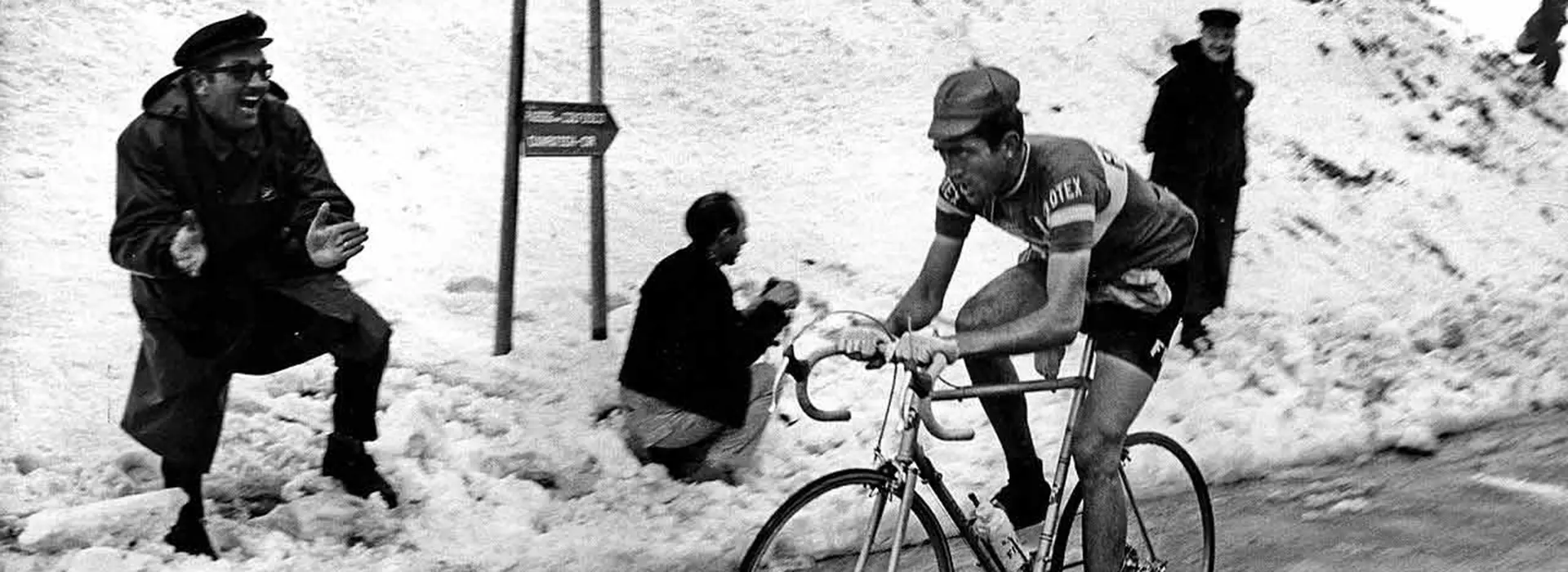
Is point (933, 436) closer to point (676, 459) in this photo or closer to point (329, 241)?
point (676, 459)

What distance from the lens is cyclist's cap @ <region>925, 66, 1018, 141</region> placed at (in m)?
3.66

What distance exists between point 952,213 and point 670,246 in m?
2.67

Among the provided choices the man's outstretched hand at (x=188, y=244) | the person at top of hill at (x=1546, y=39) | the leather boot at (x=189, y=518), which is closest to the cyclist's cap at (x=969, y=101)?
the man's outstretched hand at (x=188, y=244)

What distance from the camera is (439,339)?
5.64 m

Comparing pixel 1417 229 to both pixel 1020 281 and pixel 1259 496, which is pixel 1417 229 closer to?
pixel 1259 496

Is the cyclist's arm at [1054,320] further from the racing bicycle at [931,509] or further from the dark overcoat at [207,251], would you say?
the dark overcoat at [207,251]

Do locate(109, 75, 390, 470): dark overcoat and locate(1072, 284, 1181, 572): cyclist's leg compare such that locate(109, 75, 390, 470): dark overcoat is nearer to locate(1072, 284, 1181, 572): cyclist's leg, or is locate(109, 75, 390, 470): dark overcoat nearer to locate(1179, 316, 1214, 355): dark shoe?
locate(1072, 284, 1181, 572): cyclist's leg

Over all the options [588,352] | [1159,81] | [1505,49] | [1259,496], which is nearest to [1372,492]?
[1259,496]

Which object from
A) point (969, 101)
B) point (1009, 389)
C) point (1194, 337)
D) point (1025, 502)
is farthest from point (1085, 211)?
point (1194, 337)

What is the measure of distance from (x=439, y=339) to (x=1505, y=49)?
849 centimetres

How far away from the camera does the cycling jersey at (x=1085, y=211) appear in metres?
3.75

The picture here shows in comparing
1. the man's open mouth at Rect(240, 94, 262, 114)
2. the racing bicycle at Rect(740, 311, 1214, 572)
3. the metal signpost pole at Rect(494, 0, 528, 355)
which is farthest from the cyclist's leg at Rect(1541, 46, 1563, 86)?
the man's open mouth at Rect(240, 94, 262, 114)

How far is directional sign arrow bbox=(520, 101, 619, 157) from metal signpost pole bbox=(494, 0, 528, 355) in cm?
5

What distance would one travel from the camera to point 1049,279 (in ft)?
12.3
